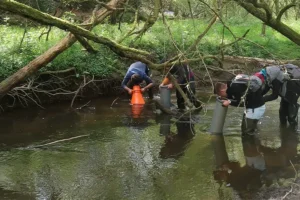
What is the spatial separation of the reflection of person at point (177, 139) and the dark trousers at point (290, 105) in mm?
1646

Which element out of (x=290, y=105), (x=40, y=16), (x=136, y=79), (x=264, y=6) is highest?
(x=264, y=6)

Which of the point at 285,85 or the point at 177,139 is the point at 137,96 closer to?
the point at 177,139

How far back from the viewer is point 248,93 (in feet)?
21.6

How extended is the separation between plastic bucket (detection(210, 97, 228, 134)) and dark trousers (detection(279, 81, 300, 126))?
1.16 meters

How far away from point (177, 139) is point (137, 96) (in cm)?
283

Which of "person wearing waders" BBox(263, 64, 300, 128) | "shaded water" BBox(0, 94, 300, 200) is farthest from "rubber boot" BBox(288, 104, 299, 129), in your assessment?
"shaded water" BBox(0, 94, 300, 200)

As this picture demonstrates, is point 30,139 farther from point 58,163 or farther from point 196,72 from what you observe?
point 196,72

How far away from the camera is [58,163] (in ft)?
19.1

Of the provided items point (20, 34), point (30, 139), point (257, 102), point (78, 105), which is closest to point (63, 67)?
point (78, 105)

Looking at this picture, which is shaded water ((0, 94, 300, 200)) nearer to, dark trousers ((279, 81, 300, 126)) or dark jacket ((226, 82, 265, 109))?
dark trousers ((279, 81, 300, 126))

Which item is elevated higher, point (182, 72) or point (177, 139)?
point (182, 72)

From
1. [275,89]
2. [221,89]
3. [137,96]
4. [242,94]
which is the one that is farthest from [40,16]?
[137,96]

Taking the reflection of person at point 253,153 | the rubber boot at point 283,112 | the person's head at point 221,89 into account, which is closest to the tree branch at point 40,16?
the person's head at point 221,89

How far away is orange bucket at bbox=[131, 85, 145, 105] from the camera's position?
31.2 ft
